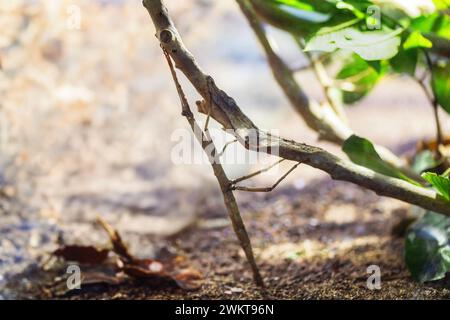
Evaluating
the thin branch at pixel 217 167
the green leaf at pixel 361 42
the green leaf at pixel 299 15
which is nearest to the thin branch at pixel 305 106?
the green leaf at pixel 299 15

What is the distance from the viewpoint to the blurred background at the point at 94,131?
5.64 ft

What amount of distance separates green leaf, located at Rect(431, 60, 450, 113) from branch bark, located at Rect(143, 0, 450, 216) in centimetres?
34

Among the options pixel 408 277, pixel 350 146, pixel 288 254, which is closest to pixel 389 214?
pixel 288 254

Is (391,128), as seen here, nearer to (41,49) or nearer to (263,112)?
(263,112)

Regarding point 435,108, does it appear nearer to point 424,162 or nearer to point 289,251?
point 424,162

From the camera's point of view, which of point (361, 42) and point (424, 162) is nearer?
point (361, 42)

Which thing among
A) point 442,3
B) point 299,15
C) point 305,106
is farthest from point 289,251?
point 442,3

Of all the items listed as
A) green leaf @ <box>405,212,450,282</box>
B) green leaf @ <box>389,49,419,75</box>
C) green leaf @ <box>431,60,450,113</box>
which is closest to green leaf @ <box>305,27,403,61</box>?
green leaf @ <box>389,49,419,75</box>

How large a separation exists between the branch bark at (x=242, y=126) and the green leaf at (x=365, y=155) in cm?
6

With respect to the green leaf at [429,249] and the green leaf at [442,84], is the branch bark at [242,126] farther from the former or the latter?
the green leaf at [442,84]

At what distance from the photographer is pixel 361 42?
1118 millimetres

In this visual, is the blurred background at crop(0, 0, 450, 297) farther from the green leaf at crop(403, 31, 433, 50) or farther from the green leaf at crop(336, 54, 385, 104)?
the green leaf at crop(403, 31, 433, 50)

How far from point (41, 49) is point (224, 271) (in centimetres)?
110

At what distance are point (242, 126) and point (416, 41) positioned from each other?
1.60 ft
